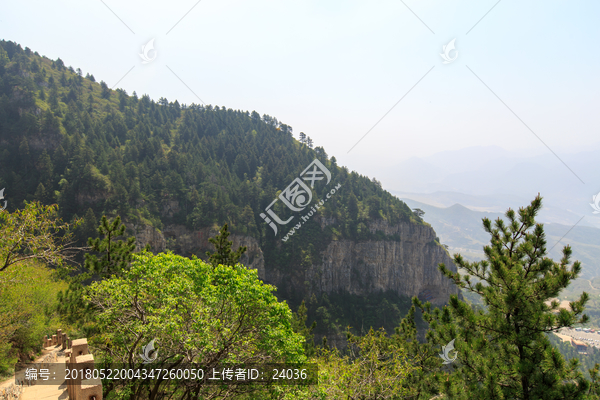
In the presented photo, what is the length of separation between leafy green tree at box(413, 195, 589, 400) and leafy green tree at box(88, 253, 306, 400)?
16.6ft

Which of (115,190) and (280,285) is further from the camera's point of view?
(280,285)

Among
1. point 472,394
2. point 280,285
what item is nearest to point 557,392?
point 472,394

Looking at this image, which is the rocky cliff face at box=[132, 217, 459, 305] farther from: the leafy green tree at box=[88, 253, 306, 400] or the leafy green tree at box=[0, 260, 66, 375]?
the leafy green tree at box=[88, 253, 306, 400]

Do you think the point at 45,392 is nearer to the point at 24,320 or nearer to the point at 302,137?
the point at 24,320

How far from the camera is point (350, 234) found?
78000mm

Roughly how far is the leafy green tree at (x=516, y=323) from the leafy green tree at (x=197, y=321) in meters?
5.05

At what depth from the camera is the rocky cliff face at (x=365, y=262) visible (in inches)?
2389

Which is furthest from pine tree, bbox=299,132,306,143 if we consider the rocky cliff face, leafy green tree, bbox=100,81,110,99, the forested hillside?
leafy green tree, bbox=100,81,110,99

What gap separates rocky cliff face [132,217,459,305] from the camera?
60.7 m

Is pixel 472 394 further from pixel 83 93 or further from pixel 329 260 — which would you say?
pixel 83 93

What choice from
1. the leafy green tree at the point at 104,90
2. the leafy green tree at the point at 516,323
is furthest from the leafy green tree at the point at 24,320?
the leafy green tree at the point at 104,90

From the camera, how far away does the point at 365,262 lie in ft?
258

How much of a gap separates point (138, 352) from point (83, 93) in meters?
101

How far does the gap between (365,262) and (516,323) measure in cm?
7315
